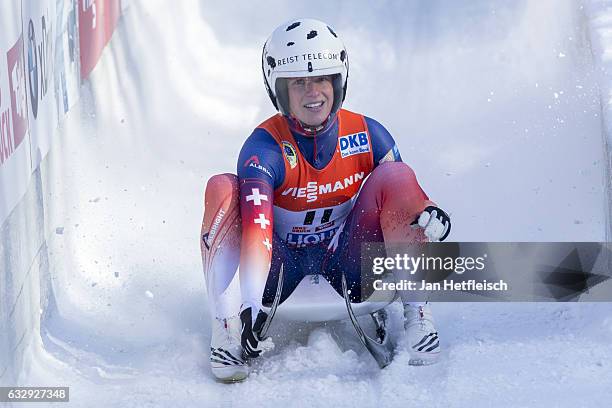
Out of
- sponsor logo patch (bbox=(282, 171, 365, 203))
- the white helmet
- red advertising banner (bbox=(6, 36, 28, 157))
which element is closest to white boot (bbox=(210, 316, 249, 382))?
sponsor logo patch (bbox=(282, 171, 365, 203))

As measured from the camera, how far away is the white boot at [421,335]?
4.24 meters

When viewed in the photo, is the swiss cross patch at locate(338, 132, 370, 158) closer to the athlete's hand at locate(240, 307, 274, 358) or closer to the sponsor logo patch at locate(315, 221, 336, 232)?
the sponsor logo patch at locate(315, 221, 336, 232)

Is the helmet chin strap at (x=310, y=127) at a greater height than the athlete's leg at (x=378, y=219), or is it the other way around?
the helmet chin strap at (x=310, y=127)

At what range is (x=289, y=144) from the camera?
15.0ft

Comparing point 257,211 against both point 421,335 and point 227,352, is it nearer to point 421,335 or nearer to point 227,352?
point 227,352

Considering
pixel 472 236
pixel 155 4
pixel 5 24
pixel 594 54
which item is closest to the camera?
pixel 5 24

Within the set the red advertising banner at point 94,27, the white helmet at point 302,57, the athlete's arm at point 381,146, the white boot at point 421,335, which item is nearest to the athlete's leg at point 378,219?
the athlete's arm at point 381,146

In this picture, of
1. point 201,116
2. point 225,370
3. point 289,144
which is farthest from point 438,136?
point 225,370

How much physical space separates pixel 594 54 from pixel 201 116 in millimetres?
2632

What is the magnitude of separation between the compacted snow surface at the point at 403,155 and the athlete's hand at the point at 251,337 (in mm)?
62

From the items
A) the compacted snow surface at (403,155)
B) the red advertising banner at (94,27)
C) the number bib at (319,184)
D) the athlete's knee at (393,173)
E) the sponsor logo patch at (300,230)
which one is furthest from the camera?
the red advertising banner at (94,27)

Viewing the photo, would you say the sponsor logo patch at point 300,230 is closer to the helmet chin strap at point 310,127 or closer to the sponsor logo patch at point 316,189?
the sponsor logo patch at point 316,189

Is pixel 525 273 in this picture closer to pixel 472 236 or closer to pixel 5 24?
pixel 472 236

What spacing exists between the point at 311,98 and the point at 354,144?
284 millimetres
